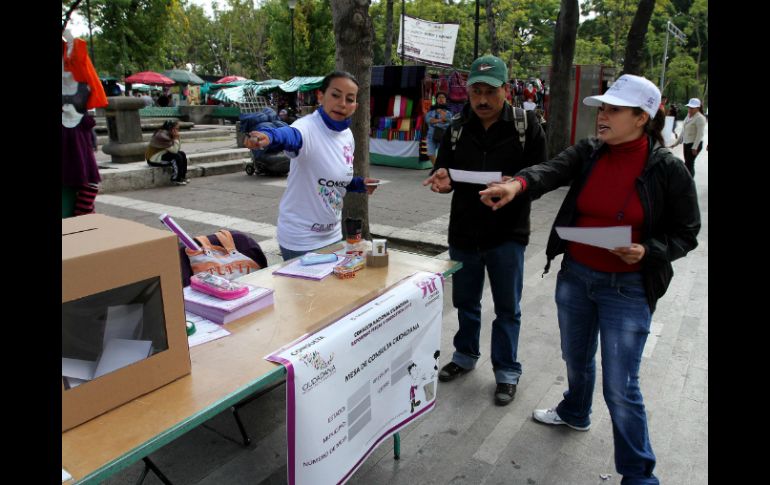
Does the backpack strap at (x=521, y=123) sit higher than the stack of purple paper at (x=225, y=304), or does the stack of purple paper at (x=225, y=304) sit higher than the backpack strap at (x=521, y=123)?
the backpack strap at (x=521, y=123)

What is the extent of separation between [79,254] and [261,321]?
0.94m

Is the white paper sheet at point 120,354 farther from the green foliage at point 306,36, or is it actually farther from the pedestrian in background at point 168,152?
the green foliage at point 306,36

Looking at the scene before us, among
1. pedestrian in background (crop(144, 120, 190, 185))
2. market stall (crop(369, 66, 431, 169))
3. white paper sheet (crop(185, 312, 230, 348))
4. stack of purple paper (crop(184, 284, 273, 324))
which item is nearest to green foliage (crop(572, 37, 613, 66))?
market stall (crop(369, 66, 431, 169))

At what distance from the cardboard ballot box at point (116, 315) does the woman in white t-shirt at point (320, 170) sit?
4.35 feet

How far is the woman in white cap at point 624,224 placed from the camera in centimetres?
221

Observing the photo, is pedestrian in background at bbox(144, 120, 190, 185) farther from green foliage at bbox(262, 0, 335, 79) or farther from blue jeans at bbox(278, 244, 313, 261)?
green foliage at bbox(262, 0, 335, 79)

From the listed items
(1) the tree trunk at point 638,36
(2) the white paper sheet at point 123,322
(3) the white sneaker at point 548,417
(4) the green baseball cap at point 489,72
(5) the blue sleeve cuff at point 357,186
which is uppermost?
(1) the tree trunk at point 638,36

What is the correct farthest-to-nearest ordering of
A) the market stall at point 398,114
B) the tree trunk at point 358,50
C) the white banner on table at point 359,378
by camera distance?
the market stall at point 398,114 < the tree trunk at point 358,50 < the white banner on table at point 359,378

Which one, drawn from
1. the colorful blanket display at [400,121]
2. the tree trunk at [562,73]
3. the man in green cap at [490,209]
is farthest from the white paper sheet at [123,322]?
the colorful blanket display at [400,121]

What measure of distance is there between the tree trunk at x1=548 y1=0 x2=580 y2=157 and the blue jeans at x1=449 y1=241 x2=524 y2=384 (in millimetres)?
9022

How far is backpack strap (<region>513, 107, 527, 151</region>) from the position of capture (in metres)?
2.99

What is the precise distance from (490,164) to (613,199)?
34.1 inches
